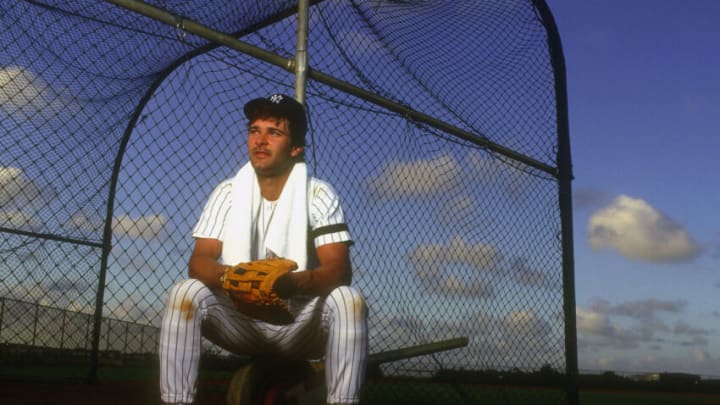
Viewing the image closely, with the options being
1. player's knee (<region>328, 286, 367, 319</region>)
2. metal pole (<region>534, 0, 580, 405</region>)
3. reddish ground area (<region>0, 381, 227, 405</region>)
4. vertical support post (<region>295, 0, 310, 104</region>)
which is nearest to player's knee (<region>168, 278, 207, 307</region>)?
player's knee (<region>328, 286, 367, 319</region>)

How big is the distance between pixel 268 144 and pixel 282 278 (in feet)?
2.06

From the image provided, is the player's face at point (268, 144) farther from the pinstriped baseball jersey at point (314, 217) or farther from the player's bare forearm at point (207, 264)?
the player's bare forearm at point (207, 264)

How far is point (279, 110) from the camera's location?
2.71 metres

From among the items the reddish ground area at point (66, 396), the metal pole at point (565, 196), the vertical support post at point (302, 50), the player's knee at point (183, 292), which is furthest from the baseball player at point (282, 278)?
the metal pole at point (565, 196)

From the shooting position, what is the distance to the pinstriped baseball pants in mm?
2172

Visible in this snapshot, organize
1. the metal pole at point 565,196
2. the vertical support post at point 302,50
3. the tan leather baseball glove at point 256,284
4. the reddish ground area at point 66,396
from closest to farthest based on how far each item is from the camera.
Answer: the tan leather baseball glove at point 256,284, the vertical support post at point 302,50, the reddish ground area at point 66,396, the metal pole at point 565,196

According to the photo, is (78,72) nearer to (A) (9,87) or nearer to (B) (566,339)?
(A) (9,87)

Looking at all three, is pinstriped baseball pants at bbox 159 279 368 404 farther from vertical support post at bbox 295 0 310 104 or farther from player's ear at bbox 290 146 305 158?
vertical support post at bbox 295 0 310 104

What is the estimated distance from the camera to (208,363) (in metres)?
4.82

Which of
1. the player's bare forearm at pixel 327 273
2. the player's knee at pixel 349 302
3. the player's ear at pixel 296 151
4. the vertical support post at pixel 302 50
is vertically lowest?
the player's knee at pixel 349 302

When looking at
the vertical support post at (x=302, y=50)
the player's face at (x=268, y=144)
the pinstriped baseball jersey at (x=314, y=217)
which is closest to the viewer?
the pinstriped baseball jersey at (x=314, y=217)

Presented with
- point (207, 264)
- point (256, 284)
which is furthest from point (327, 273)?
point (207, 264)

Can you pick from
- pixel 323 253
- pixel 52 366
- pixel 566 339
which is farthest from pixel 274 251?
pixel 52 366

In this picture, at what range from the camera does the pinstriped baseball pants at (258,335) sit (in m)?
2.17
